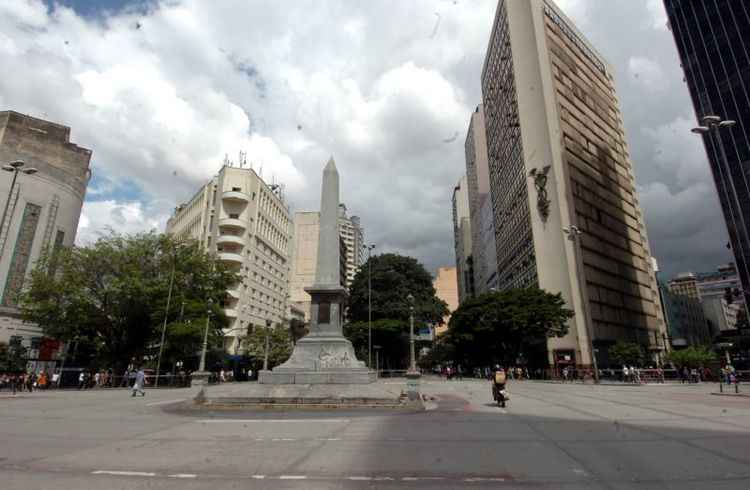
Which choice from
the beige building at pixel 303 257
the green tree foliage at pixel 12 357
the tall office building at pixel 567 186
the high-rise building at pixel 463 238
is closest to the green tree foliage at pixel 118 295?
the green tree foliage at pixel 12 357

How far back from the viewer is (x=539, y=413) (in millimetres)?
12180

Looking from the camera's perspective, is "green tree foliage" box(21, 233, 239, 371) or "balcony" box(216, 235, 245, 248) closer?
"green tree foliage" box(21, 233, 239, 371)

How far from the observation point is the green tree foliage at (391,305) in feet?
168

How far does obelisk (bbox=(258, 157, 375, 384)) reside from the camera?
16219 millimetres

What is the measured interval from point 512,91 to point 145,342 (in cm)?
5578

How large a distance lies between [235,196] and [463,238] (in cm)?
8704

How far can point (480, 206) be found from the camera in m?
95.1

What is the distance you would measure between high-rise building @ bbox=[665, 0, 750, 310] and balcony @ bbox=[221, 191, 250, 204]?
5883 centimetres

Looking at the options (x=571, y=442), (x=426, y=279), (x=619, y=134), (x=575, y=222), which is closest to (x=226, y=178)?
(x=426, y=279)

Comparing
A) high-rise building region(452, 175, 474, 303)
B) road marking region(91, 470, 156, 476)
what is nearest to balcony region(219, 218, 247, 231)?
road marking region(91, 470, 156, 476)

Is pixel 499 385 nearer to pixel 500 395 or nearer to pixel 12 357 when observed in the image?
pixel 500 395

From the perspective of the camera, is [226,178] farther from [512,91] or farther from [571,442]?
[571,442]

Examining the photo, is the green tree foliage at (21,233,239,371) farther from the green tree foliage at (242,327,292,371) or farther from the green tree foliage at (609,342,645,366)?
the green tree foliage at (609,342,645,366)

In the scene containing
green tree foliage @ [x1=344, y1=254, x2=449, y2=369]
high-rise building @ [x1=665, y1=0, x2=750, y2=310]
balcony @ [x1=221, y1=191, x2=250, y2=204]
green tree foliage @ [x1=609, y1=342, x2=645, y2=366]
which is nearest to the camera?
green tree foliage @ [x1=609, y1=342, x2=645, y2=366]
